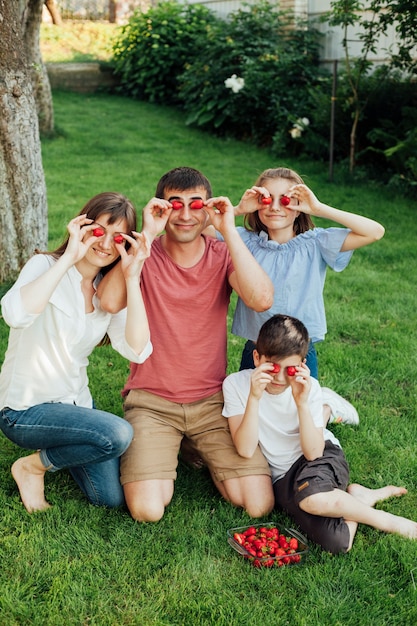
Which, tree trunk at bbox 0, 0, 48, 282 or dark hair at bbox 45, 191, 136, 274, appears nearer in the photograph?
dark hair at bbox 45, 191, 136, 274

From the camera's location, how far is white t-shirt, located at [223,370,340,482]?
3486mm

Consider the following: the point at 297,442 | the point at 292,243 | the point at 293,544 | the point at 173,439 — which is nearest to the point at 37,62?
the point at 292,243

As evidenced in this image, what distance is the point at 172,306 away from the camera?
3.59 metres

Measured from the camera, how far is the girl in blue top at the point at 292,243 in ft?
11.7

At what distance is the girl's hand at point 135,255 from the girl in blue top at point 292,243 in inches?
21.9

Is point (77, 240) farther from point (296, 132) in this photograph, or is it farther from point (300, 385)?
point (296, 132)

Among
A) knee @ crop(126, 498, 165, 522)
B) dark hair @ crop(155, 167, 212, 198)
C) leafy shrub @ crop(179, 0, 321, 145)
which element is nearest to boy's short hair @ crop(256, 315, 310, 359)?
dark hair @ crop(155, 167, 212, 198)

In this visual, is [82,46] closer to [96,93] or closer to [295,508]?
[96,93]

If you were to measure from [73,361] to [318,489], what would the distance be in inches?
47.5

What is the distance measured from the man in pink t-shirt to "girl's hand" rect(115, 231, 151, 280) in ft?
0.39

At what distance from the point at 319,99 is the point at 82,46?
7679mm

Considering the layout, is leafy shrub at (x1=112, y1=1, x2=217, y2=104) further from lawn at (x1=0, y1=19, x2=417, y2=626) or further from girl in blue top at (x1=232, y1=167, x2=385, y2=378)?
girl in blue top at (x1=232, y1=167, x2=385, y2=378)

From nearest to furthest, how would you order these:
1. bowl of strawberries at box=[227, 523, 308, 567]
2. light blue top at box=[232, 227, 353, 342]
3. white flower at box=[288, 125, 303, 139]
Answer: bowl of strawberries at box=[227, 523, 308, 567]
light blue top at box=[232, 227, 353, 342]
white flower at box=[288, 125, 303, 139]

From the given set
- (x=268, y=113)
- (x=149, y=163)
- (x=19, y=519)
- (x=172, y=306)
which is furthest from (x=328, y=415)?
(x=268, y=113)
